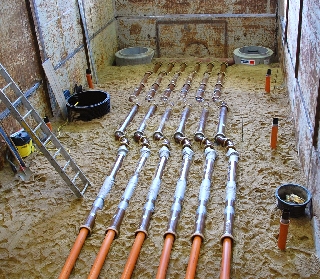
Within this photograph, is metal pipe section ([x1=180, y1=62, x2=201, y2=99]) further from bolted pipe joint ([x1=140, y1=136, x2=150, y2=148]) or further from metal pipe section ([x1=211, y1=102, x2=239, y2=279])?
bolted pipe joint ([x1=140, y1=136, x2=150, y2=148])

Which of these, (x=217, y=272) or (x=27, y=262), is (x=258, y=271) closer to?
(x=217, y=272)

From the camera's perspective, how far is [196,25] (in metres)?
8.80

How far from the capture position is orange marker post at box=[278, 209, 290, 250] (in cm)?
350

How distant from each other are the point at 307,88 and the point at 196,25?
4.77m

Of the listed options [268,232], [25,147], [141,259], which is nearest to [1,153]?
[25,147]

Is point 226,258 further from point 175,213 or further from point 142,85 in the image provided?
point 142,85

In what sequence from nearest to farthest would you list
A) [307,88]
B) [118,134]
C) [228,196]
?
[228,196] < [307,88] < [118,134]

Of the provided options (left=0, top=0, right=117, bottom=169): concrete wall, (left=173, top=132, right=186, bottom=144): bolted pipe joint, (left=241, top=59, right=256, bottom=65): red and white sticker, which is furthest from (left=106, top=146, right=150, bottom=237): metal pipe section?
(left=241, top=59, right=256, bottom=65): red and white sticker

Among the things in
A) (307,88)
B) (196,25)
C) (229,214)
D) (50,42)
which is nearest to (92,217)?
(229,214)

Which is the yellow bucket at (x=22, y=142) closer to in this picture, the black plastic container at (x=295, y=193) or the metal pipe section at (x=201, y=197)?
the metal pipe section at (x=201, y=197)

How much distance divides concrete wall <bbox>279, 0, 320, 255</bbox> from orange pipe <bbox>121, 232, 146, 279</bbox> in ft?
5.48

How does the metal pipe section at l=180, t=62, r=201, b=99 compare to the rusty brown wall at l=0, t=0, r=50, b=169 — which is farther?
the metal pipe section at l=180, t=62, r=201, b=99

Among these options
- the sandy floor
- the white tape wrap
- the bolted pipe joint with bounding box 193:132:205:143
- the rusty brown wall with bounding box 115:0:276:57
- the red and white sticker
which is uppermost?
the rusty brown wall with bounding box 115:0:276:57

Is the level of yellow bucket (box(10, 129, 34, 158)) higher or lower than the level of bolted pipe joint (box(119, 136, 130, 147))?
higher
